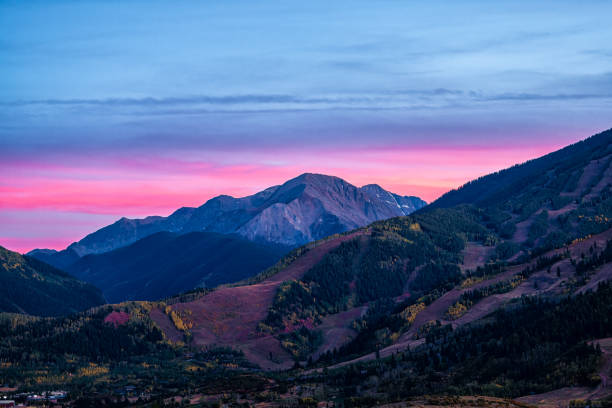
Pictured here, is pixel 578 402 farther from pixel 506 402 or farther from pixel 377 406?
pixel 377 406

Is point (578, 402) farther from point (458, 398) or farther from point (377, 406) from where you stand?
point (377, 406)

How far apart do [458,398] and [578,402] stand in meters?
27.4

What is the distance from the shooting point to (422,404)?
185625 millimetres

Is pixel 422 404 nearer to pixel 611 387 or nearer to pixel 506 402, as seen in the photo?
pixel 506 402

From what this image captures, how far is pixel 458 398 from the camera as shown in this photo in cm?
18975

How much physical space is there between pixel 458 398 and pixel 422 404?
10177 millimetres

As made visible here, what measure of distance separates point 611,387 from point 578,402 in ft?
45.9

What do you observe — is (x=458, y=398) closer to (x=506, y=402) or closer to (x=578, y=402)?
(x=506, y=402)

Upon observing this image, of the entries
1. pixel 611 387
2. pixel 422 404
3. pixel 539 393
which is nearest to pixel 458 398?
pixel 422 404

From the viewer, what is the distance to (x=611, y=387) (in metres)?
189

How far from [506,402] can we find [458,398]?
12017 millimetres

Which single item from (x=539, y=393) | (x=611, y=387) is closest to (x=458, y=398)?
(x=539, y=393)

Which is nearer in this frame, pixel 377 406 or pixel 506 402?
pixel 506 402

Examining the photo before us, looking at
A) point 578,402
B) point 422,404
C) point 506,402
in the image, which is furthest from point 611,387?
point 422,404
